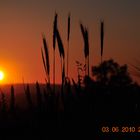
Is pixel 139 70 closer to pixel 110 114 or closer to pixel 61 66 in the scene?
pixel 110 114

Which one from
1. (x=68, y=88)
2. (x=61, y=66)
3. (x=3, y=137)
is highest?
(x=61, y=66)

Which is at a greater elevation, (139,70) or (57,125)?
(139,70)

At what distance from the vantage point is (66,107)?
5344 mm

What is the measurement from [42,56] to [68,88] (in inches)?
27.9

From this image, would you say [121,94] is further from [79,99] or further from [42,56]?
[42,56]

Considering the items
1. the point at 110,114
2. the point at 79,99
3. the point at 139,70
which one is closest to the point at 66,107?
the point at 79,99

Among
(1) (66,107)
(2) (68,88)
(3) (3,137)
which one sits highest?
(2) (68,88)

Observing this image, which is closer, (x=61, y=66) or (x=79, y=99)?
(x=79, y=99)

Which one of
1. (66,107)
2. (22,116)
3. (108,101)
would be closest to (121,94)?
(108,101)

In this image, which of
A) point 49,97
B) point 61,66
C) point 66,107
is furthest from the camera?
point 61,66

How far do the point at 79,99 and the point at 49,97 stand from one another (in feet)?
1.54

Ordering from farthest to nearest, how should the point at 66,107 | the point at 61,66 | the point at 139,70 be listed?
the point at 61,66 → the point at 66,107 → the point at 139,70

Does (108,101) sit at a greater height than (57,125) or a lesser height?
greater

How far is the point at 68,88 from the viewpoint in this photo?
19.0 feet
